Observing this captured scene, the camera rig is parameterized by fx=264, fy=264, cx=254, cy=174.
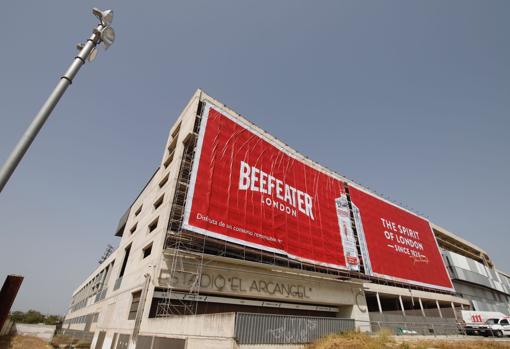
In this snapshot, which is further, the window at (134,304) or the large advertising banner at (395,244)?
the large advertising banner at (395,244)

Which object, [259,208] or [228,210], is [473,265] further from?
[228,210]

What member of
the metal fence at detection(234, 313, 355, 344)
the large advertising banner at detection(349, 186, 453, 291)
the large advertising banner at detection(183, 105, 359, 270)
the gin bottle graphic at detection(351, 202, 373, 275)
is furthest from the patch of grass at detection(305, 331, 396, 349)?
the large advertising banner at detection(349, 186, 453, 291)

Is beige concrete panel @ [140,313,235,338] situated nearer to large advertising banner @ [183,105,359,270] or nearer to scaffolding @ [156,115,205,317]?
scaffolding @ [156,115,205,317]

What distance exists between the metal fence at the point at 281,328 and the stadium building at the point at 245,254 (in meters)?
0.07

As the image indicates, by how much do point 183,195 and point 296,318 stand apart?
14494 millimetres

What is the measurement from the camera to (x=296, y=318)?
15352 mm

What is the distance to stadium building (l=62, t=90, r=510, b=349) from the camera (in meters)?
16.4

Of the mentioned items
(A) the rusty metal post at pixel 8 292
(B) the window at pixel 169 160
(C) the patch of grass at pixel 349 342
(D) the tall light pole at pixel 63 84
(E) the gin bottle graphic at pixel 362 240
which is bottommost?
(C) the patch of grass at pixel 349 342

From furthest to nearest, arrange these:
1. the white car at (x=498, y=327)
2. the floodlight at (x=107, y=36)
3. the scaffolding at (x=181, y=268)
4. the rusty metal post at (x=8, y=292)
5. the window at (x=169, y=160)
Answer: the window at (x=169, y=160), the white car at (x=498, y=327), the scaffolding at (x=181, y=268), the rusty metal post at (x=8, y=292), the floodlight at (x=107, y=36)

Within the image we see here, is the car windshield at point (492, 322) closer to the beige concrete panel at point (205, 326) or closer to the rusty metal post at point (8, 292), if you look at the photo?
the beige concrete panel at point (205, 326)

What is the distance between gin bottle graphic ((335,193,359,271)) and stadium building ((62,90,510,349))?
17 cm

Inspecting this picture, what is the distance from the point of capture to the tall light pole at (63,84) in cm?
428

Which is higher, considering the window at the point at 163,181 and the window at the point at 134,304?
the window at the point at 163,181

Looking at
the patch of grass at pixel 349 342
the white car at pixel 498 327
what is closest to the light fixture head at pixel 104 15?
the patch of grass at pixel 349 342
